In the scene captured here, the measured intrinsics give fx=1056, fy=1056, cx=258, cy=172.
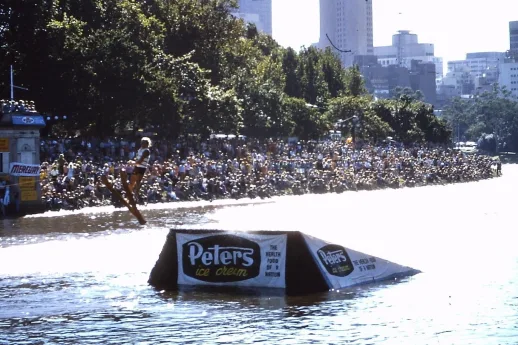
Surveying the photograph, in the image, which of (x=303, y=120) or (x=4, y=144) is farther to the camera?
(x=303, y=120)

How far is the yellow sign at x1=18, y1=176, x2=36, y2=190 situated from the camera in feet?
163

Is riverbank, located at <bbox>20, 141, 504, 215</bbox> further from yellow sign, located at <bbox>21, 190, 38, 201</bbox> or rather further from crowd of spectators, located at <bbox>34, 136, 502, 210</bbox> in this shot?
yellow sign, located at <bbox>21, 190, 38, 201</bbox>

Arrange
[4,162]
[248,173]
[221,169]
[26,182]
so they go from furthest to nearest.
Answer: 1. [248,173]
2. [221,169]
3. [4,162]
4. [26,182]

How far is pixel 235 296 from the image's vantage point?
85.6ft

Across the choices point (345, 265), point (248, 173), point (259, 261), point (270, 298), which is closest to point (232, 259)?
point (259, 261)

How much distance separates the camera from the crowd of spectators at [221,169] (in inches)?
2047

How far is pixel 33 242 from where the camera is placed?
3725 centimetres

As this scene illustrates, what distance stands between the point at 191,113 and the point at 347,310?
178 ft

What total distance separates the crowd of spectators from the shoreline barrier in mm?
15445

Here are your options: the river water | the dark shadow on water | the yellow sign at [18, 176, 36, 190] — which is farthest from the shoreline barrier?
the yellow sign at [18, 176, 36, 190]

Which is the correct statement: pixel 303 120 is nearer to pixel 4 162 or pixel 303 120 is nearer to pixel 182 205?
pixel 182 205

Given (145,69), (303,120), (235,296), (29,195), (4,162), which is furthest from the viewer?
(303,120)

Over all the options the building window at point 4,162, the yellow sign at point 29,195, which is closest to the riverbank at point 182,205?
the yellow sign at point 29,195

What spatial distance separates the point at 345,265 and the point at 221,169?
3760cm
